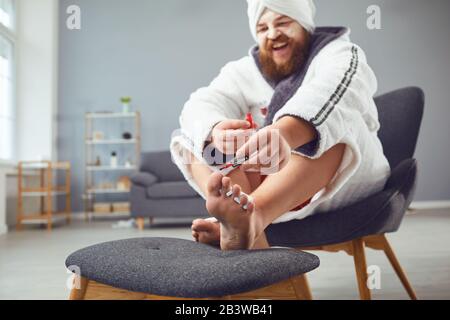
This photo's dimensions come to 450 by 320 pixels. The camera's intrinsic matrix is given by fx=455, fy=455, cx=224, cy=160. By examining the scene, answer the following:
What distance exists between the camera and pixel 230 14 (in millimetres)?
4816

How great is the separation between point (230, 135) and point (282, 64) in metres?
0.35

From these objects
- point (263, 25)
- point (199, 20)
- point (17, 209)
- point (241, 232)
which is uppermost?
point (199, 20)

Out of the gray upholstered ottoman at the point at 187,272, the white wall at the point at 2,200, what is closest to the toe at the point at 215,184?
the gray upholstered ottoman at the point at 187,272

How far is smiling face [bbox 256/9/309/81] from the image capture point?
111 centimetres

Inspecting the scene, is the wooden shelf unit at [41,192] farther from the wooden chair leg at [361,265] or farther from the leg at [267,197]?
the leg at [267,197]

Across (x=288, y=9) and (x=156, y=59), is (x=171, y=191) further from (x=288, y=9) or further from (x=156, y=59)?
(x=288, y=9)

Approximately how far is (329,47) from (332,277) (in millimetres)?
938

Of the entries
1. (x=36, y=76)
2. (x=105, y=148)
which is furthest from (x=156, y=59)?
(x=36, y=76)

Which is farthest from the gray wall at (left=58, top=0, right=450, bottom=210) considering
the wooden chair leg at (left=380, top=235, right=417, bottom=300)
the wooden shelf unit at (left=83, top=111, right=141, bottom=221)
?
the wooden chair leg at (left=380, top=235, right=417, bottom=300)

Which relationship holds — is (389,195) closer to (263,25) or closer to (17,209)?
(263,25)

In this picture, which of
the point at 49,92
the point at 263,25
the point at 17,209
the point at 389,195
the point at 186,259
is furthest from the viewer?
the point at 49,92

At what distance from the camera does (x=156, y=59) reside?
4855 mm

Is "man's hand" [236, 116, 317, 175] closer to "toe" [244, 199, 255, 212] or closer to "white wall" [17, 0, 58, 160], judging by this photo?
"toe" [244, 199, 255, 212]

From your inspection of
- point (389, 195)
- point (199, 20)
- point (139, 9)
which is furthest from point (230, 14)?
point (389, 195)
